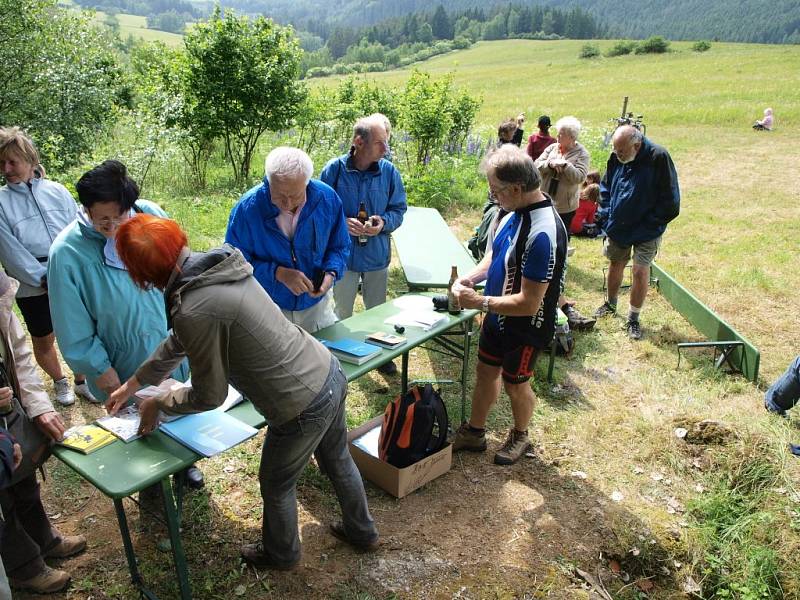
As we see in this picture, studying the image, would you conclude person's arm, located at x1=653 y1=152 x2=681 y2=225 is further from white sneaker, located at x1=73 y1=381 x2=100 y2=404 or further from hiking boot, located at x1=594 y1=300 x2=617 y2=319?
white sneaker, located at x1=73 y1=381 x2=100 y2=404

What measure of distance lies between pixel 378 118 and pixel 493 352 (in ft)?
5.94

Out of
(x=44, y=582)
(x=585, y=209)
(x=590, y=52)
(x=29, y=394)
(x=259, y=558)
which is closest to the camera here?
(x=29, y=394)

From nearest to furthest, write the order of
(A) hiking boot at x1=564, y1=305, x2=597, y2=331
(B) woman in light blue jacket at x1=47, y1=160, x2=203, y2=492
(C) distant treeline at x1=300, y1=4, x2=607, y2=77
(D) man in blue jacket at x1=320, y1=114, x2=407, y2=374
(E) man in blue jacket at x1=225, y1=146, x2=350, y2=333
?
(B) woman in light blue jacket at x1=47, y1=160, x2=203, y2=492
(E) man in blue jacket at x1=225, y1=146, x2=350, y2=333
(D) man in blue jacket at x1=320, y1=114, x2=407, y2=374
(A) hiking boot at x1=564, y1=305, x2=597, y2=331
(C) distant treeline at x1=300, y1=4, x2=607, y2=77

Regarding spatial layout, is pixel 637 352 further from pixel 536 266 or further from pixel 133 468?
pixel 133 468

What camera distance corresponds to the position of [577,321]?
5.65m

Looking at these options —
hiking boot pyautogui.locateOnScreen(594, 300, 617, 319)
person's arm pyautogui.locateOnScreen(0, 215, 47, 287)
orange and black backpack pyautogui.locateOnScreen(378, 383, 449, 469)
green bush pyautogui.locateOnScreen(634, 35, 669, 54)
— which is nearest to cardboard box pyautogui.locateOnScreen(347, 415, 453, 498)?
orange and black backpack pyautogui.locateOnScreen(378, 383, 449, 469)

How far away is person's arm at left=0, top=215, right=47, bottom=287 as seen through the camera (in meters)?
3.60

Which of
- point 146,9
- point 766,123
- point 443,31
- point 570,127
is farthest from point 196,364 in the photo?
point 146,9

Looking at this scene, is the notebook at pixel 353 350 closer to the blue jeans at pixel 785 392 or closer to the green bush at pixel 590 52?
the blue jeans at pixel 785 392

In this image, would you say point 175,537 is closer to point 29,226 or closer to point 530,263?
point 530,263

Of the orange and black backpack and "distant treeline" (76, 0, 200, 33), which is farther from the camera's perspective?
"distant treeline" (76, 0, 200, 33)

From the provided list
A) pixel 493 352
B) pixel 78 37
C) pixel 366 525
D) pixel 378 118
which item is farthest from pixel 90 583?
pixel 78 37

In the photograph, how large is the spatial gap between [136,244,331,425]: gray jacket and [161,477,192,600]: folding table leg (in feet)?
1.24

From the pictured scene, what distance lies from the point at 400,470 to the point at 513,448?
2.84ft
